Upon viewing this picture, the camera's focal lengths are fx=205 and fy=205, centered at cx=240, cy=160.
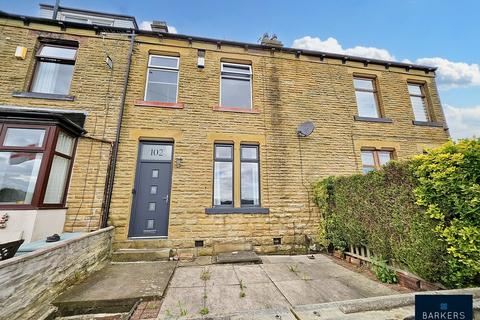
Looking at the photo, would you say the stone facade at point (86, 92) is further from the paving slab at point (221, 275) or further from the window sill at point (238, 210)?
the paving slab at point (221, 275)

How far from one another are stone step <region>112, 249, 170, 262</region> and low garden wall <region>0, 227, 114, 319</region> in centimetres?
69

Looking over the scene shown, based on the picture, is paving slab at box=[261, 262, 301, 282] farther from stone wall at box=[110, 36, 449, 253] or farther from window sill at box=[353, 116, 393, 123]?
window sill at box=[353, 116, 393, 123]

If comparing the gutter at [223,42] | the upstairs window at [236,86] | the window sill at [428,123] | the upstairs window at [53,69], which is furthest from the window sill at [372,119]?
the upstairs window at [53,69]

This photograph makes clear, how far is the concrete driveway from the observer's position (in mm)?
3021

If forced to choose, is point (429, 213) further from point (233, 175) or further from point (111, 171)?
point (111, 171)

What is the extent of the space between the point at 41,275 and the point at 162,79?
5928 millimetres

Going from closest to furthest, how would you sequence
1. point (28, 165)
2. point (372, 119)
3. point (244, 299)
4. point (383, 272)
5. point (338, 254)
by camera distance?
1. point (244, 299)
2. point (383, 272)
3. point (28, 165)
4. point (338, 254)
5. point (372, 119)

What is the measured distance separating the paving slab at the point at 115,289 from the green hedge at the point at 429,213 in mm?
4283

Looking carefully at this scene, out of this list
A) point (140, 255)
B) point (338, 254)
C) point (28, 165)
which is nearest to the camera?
point (28, 165)

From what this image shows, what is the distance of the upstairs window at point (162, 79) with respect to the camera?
675 cm

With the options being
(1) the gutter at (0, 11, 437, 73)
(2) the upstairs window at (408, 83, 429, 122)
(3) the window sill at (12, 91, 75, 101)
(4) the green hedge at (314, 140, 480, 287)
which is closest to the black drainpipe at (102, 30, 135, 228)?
(3) the window sill at (12, 91, 75, 101)

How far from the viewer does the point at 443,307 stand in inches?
69.8

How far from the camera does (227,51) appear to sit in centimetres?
738

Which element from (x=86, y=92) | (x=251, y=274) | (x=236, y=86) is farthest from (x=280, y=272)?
(x=86, y=92)
